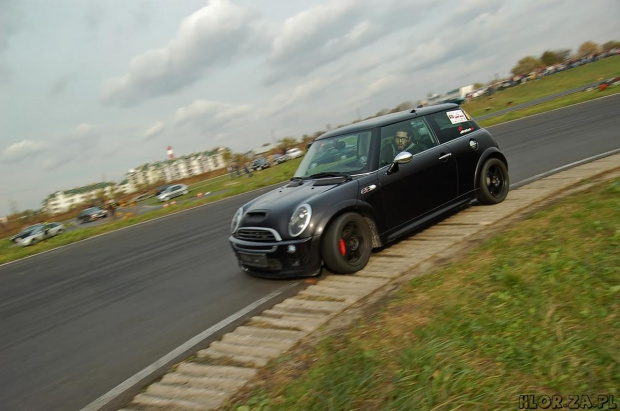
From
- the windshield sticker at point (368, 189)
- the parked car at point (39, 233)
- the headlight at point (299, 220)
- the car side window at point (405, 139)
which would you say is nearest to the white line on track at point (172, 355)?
the headlight at point (299, 220)

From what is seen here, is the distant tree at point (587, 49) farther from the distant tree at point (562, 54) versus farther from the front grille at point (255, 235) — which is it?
the front grille at point (255, 235)

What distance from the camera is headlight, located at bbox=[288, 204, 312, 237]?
15.6ft

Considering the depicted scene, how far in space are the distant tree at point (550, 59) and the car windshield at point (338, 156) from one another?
129324mm

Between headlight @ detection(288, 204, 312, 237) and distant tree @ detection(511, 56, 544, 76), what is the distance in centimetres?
12525

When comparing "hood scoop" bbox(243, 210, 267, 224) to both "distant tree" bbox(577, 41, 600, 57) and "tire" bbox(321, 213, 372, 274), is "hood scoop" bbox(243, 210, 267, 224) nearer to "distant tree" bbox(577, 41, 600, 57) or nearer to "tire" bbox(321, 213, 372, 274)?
"tire" bbox(321, 213, 372, 274)

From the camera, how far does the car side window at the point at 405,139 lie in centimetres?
566

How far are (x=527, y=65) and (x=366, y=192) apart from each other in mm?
128973

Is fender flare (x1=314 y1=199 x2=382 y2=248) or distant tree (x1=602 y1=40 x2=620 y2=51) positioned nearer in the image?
fender flare (x1=314 y1=199 x2=382 y2=248)

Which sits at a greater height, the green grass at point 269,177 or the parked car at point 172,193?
the parked car at point 172,193

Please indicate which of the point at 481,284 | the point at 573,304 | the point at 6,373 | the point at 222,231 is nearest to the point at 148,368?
the point at 6,373

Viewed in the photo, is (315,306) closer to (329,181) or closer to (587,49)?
(329,181)

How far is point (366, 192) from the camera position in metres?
5.18

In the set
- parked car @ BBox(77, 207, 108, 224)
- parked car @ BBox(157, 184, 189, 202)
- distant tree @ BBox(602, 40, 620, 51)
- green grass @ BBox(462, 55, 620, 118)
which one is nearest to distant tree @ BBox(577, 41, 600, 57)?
distant tree @ BBox(602, 40, 620, 51)

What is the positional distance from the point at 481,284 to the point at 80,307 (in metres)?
5.46
